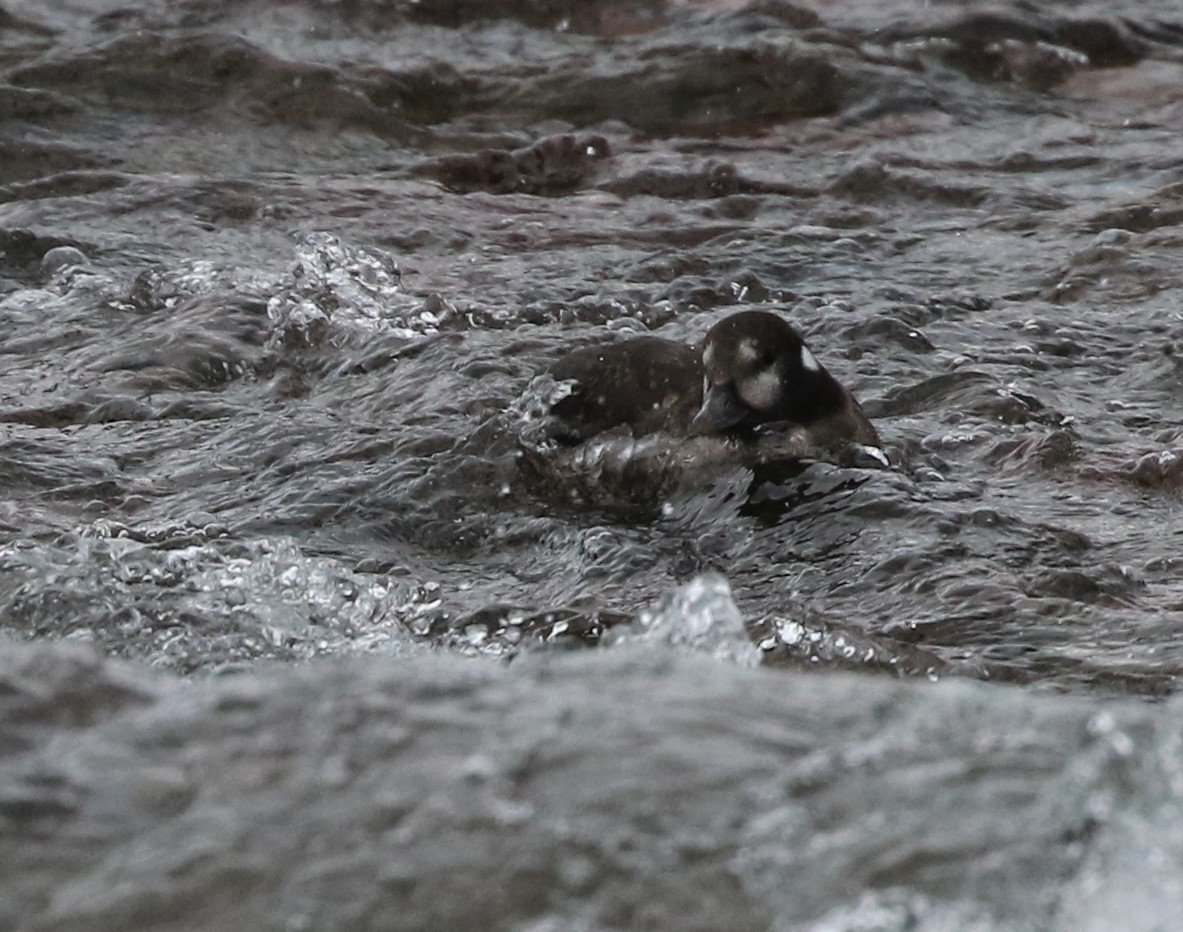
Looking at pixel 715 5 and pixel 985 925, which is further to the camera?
pixel 715 5

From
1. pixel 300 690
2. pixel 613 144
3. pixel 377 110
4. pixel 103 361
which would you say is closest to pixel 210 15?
pixel 377 110

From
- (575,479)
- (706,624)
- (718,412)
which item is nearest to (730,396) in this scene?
(718,412)

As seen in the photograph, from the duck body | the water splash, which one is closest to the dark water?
the water splash

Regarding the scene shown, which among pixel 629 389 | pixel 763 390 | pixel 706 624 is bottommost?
pixel 629 389

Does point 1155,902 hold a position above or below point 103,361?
above

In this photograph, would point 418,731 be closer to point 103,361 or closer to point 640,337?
point 640,337

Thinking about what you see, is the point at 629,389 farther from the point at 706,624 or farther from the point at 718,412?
the point at 706,624

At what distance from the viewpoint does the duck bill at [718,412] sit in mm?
5234

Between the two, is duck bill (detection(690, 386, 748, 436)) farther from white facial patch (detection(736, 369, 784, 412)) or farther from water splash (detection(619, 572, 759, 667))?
water splash (detection(619, 572, 759, 667))

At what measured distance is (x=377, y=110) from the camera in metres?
8.73

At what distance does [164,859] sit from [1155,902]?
105 cm

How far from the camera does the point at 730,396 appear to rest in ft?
17.2

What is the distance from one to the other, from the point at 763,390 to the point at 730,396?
0.13 meters

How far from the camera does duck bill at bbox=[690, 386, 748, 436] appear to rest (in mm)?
5234
